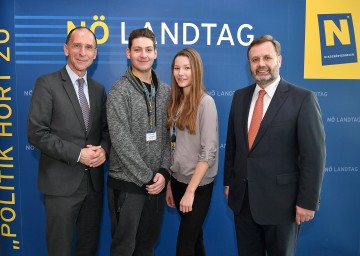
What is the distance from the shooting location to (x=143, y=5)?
2.86 m

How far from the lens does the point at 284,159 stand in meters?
1.84

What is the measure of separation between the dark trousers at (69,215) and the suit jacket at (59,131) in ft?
0.19

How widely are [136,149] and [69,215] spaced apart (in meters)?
0.70

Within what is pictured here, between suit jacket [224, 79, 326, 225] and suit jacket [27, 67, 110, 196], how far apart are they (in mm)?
1052

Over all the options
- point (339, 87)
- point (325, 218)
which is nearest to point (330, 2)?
point (339, 87)

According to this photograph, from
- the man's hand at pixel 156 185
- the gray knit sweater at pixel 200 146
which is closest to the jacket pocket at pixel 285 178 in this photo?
the gray knit sweater at pixel 200 146

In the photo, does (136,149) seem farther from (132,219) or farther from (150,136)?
(132,219)

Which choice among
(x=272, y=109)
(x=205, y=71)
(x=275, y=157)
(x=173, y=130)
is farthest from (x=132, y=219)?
(x=205, y=71)

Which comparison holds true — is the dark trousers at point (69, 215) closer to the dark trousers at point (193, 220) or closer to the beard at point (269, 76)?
the dark trousers at point (193, 220)

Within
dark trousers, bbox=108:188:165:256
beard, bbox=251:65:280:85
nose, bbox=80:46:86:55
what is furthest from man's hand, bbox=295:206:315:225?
nose, bbox=80:46:86:55

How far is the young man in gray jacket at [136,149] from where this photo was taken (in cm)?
197

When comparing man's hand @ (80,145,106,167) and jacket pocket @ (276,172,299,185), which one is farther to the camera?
man's hand @ (80,145,106,167)

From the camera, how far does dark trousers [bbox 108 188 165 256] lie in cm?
204

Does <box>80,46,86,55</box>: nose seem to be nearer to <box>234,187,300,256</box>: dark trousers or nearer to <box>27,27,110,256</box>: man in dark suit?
<box>27,27,110,256</box>: man in dark suit
